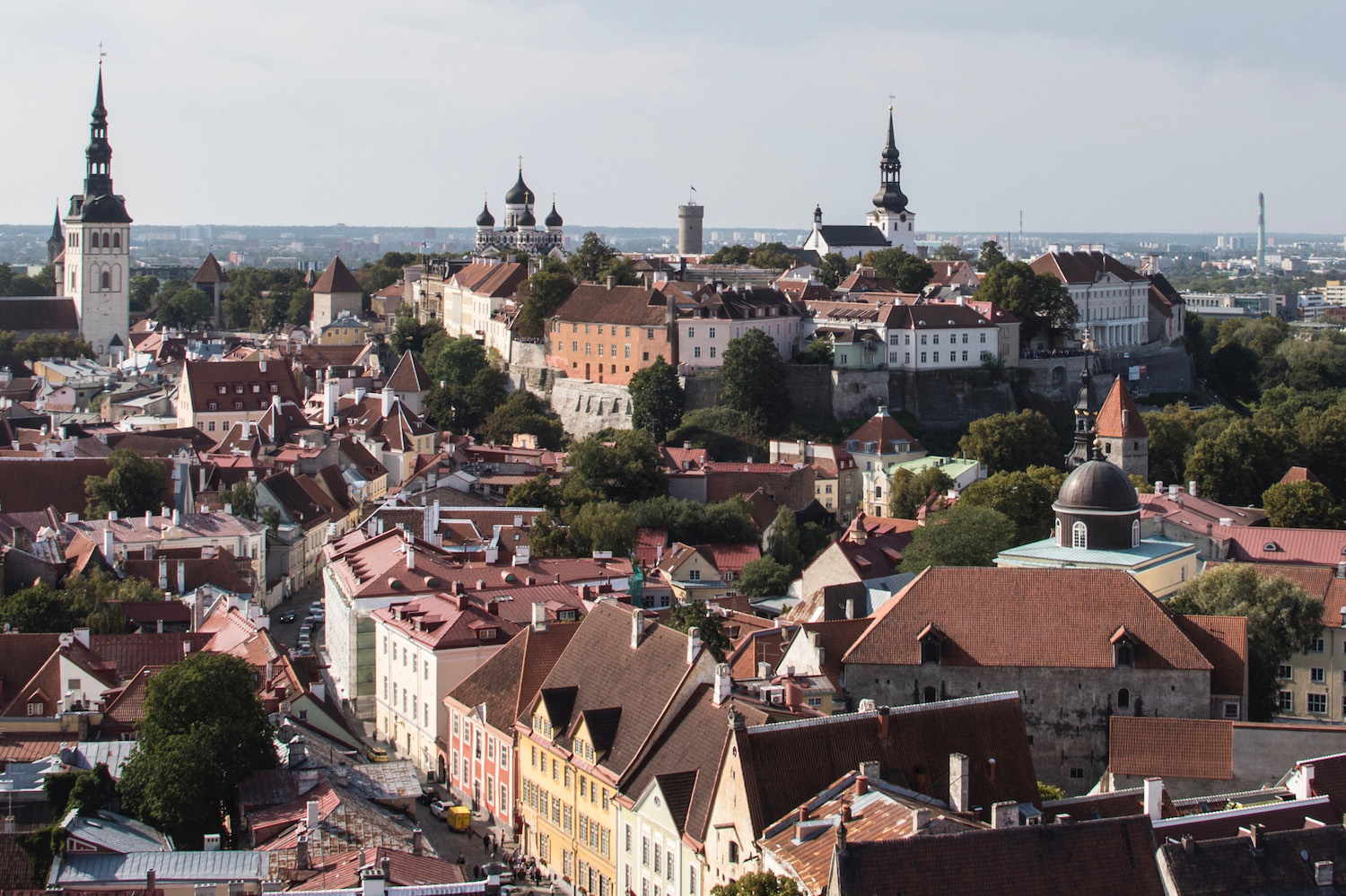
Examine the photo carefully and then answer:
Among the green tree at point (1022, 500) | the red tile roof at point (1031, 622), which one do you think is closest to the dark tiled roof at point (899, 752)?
the red tile roof at point (1031, 622)

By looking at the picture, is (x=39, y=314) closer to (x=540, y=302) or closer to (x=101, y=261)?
(x=101, y=261)

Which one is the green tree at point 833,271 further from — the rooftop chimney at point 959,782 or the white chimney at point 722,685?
the rooftop chimney at point 959,782

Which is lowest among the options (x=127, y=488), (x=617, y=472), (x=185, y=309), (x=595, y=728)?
(x=595, y=728)

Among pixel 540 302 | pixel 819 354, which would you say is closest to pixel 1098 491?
pixel 819 354

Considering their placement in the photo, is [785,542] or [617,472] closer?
[785,542]

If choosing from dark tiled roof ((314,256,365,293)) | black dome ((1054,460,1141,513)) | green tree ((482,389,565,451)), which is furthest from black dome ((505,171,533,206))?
black dome ((1054,460,1141,513))

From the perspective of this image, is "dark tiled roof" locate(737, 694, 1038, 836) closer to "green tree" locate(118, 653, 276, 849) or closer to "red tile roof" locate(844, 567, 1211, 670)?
"red tile roof" locate(844, 567, 1211, 670)
